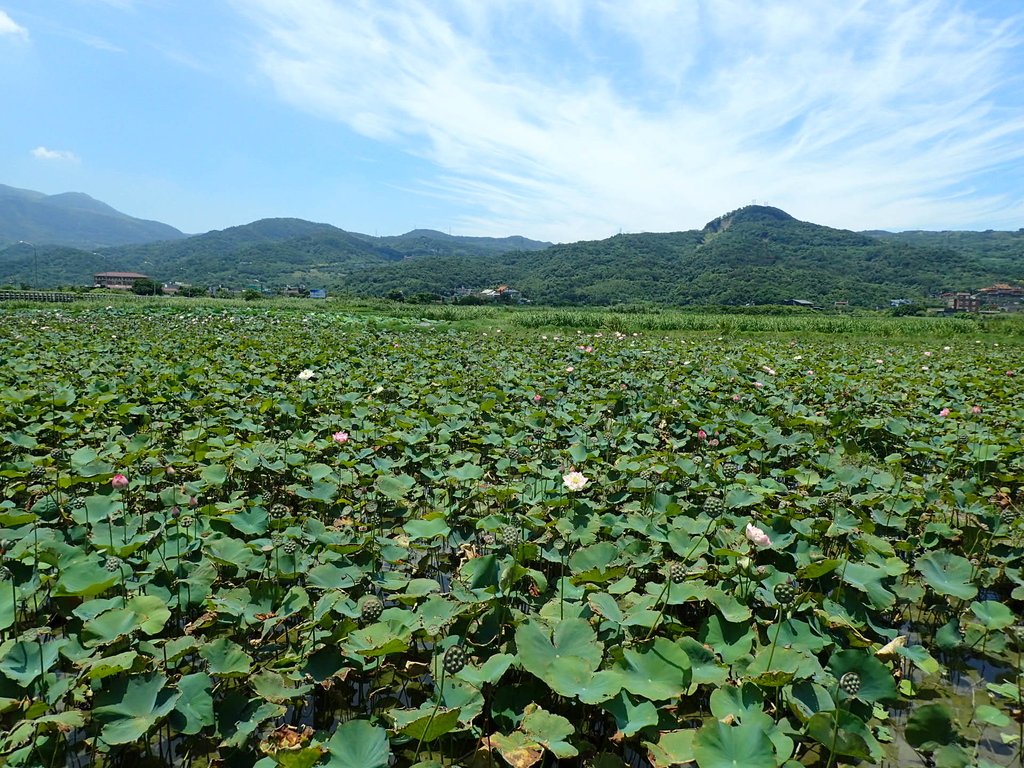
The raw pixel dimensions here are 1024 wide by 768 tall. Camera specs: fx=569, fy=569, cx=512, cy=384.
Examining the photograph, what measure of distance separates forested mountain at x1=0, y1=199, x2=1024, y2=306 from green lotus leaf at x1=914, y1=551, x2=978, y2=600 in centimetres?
6557

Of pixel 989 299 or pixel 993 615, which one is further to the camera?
pixel 989 299

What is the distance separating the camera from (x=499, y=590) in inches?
81.8

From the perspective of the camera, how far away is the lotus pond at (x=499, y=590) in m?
1.61

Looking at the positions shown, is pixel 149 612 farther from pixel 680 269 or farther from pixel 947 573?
pixel 680 269

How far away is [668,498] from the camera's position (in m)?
3.07

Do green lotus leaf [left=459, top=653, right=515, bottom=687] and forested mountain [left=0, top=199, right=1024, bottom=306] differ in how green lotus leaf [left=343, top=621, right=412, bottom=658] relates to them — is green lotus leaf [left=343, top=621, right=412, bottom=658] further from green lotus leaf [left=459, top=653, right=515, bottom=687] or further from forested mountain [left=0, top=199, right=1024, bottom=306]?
forested mountain [left=0, top=199, right=1024, bottom=306]

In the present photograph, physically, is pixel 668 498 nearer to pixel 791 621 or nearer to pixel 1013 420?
pixel 791 621

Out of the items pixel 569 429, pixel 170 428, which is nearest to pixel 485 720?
pixel 569 429

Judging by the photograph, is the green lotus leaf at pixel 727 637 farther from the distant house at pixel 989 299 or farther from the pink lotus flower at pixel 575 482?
the distant house at pixel 989 299

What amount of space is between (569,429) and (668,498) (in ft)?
6.22

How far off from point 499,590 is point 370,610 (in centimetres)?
46

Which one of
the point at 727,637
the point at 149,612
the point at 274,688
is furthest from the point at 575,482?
the point at 149,612

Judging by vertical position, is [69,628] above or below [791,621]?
below

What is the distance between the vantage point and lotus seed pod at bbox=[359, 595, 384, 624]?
1.97m
